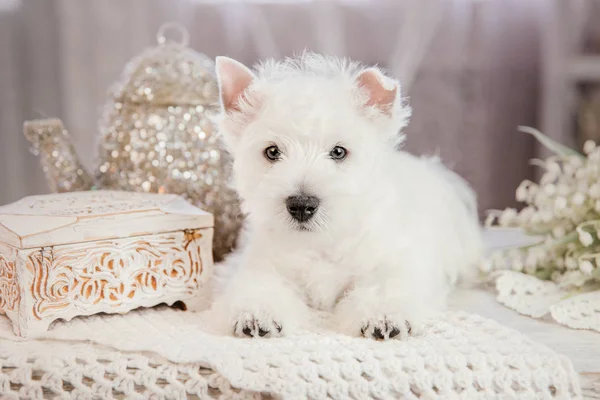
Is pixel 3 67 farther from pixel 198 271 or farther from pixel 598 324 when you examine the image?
pixel 598 324

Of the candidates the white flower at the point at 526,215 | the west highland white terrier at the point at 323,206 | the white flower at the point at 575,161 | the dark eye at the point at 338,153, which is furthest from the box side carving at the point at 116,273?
the white flower at the point at 575,161

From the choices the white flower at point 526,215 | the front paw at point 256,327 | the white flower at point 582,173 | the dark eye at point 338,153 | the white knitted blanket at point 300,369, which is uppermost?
the dark eye at point 338,153

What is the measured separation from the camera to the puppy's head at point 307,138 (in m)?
1.10

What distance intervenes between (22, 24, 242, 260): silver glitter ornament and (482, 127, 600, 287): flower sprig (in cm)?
71

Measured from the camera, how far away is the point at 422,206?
4.56 feet

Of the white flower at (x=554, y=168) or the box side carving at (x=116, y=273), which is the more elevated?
the white flower at (x=554, y=168)

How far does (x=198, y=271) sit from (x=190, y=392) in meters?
0.36

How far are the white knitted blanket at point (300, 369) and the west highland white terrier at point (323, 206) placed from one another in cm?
8

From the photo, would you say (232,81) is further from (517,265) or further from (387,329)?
(517,265)

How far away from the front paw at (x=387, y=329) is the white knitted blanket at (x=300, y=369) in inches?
0.8

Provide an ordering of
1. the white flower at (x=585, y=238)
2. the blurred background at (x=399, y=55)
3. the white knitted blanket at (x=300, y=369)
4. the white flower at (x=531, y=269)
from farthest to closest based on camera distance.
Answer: the blurred background at (x=399, y=55)
the white flower at (x=531, y=269)
the white flower at (x=585, y=238)
the white knitted blanket at (x=300, y=369)

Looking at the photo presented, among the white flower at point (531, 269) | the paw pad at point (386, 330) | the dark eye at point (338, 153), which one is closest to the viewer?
the paw pad at point (386, 330)

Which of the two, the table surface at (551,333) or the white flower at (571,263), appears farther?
the white flower at (571,263)

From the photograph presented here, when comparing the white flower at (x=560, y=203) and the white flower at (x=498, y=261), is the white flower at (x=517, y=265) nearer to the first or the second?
the white flower at (x=498, y=261)
